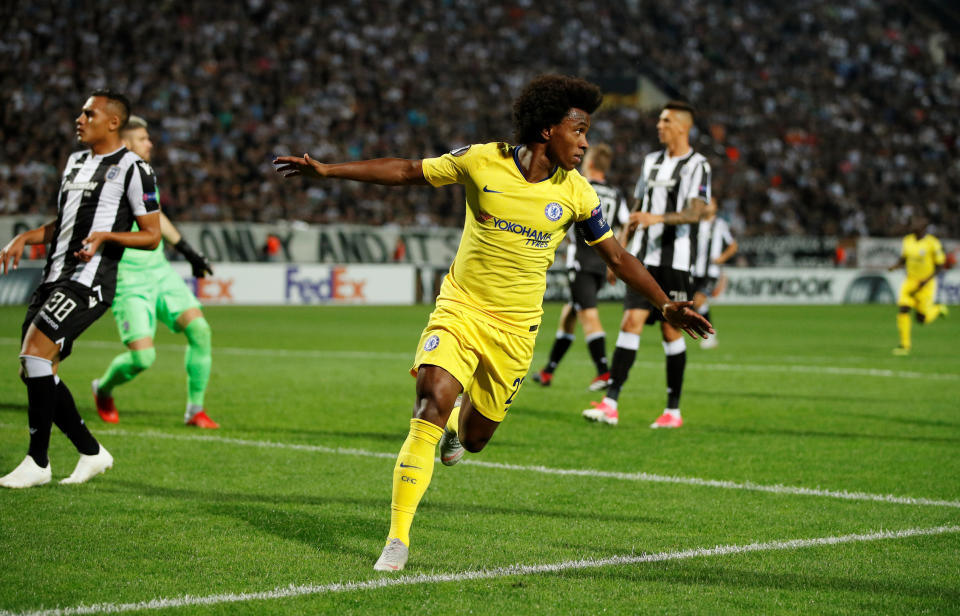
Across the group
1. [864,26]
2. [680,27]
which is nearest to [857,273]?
[680,27]

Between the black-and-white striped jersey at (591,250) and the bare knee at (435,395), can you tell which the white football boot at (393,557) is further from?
the black-and-white striped jersey at (591,250)

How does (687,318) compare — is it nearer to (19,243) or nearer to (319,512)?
(319,512)

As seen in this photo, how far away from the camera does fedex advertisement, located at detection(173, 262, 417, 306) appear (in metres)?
27.7

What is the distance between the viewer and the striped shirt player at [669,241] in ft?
31.1

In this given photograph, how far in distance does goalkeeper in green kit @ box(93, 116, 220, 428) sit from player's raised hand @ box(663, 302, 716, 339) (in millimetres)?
4914

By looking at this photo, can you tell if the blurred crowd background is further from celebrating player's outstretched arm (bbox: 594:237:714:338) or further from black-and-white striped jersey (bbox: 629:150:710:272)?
celebrating player's outstretched arm (bbox: 594:237:714:338)

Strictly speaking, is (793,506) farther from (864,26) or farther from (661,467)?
(864,26)

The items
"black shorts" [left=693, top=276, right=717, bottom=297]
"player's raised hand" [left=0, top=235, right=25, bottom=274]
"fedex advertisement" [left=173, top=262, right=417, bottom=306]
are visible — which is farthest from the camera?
"fedex advertisement" [left=173, top=262, right=417, bottom=306]

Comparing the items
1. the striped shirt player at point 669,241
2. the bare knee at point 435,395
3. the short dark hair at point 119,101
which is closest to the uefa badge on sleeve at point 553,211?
the bare knee at point 435,395

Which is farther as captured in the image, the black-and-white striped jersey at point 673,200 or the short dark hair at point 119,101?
the black-and-white striped jersey at point 673,200

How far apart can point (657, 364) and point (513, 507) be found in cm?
938

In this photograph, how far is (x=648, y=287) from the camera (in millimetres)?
5352

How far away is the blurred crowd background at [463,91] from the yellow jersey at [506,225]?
17766mm

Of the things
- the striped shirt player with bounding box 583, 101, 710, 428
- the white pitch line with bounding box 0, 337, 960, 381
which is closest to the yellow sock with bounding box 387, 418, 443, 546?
the striped shirt player with bounding box 583, 101, 710, 428
